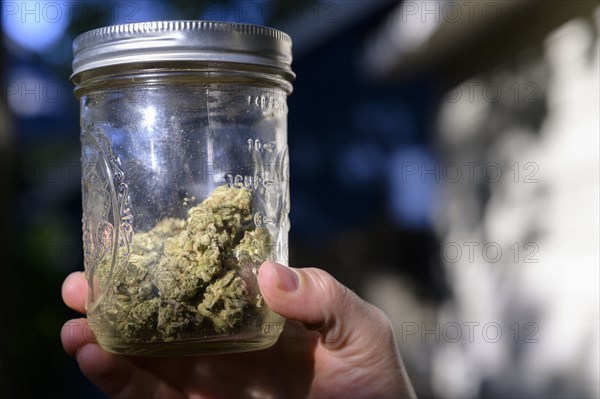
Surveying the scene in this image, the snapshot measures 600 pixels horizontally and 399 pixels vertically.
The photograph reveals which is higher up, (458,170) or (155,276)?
(458,170)

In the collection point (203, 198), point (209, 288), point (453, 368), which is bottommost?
point (453, 368)

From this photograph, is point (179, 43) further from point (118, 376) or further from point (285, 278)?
point (118, 376)

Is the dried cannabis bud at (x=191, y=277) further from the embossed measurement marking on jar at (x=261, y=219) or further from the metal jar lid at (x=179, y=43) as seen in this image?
the metal jar lid at (x=179, y=43)

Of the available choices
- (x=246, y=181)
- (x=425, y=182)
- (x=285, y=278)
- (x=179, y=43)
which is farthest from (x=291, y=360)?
(x=425, y=182)

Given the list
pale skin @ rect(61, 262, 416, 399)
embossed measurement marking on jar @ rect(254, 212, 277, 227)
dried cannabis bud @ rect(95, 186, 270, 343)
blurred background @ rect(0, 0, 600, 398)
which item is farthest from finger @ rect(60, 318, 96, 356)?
blurred background @ rect(0, 0, 600, 398)

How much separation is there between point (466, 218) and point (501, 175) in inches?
31.7

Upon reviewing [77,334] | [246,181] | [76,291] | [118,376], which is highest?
[246,181]

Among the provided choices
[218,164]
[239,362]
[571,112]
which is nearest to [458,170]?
[571,112]

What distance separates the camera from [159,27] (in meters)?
1.91

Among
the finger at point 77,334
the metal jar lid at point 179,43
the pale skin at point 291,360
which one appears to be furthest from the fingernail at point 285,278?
the finger at point 77,334

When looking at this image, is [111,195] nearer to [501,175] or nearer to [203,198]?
[203,198]

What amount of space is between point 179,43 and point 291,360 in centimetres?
114

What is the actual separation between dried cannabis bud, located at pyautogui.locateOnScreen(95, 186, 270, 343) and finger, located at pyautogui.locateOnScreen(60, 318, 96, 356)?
0.34 metres

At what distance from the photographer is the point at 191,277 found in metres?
1.91
